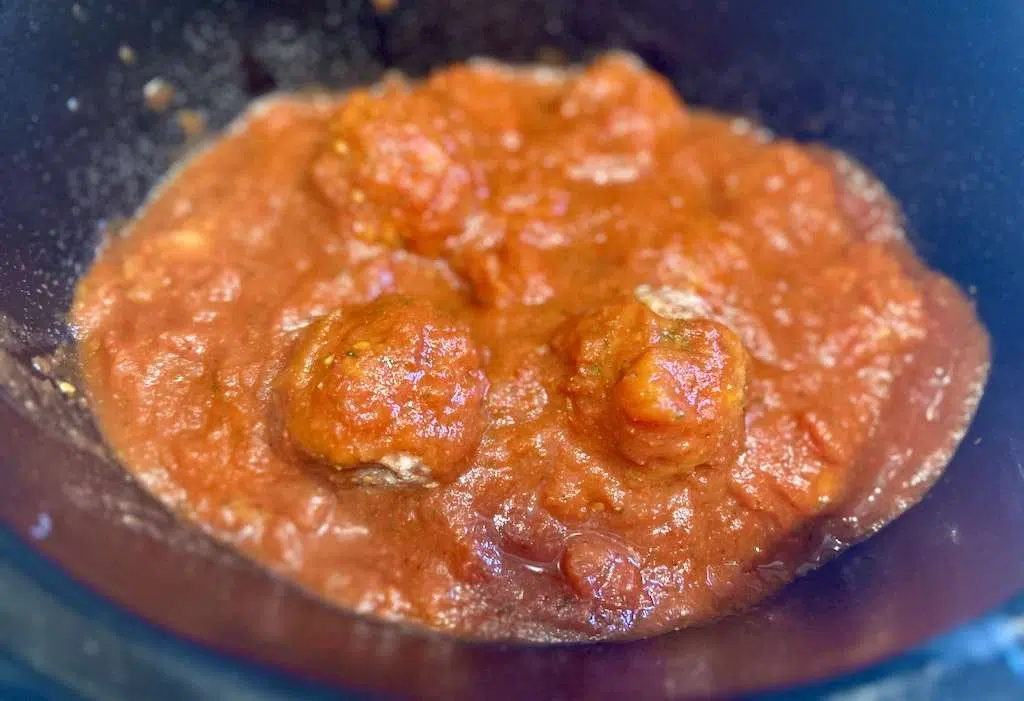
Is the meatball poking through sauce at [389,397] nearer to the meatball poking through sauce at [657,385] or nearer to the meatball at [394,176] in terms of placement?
the meatball poking through sauce at [657,385]

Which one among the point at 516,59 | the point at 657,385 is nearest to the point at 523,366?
the point at 657,385

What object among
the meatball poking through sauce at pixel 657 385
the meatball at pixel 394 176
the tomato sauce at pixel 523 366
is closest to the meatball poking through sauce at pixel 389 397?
the tomato sauce at pixel 523 366

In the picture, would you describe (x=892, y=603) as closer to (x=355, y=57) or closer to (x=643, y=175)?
(x=643, y=175)

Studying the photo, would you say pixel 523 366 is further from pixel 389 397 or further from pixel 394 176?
pixel 394 176

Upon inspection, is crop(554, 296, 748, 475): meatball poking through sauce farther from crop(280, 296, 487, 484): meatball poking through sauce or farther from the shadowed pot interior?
the shadowed pot interior

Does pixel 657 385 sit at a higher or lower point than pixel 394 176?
lower

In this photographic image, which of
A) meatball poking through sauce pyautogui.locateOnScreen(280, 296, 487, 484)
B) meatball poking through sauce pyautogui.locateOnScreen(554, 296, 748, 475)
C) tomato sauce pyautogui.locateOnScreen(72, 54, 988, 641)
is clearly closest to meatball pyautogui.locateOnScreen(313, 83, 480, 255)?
tomato sauce pyautogui.locateOnScreen(72, 54, 988, 641)
